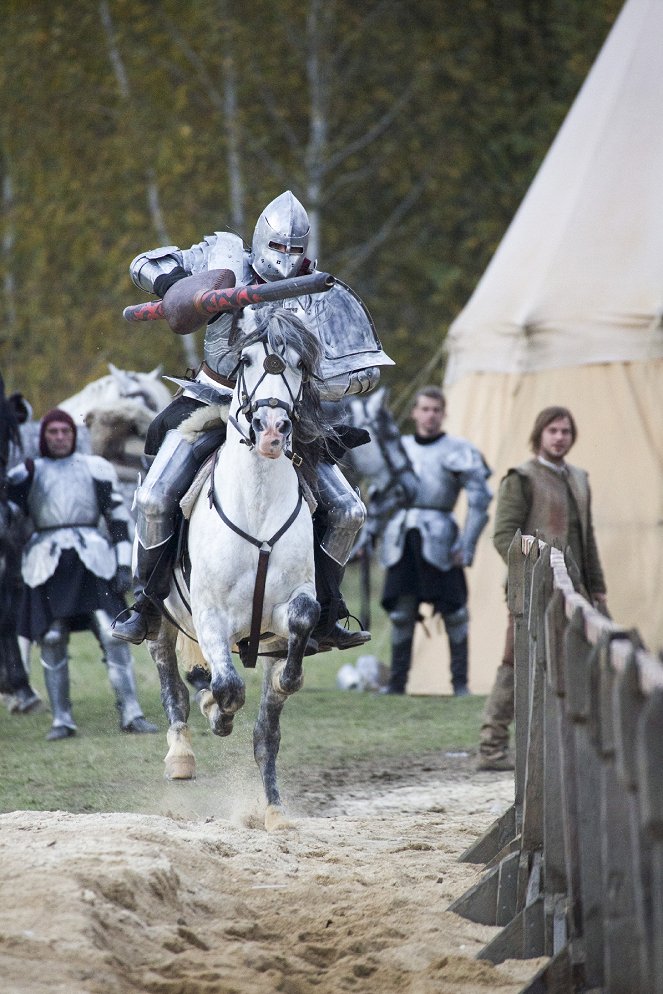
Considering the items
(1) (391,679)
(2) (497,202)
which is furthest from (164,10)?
(1) (391,679)

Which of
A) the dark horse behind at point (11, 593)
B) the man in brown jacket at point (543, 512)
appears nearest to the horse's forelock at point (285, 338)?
the man in brown jacket at point (543, 512)

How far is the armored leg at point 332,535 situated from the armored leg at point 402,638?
500 centimetres

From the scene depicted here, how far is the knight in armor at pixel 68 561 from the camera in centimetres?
Result: 952

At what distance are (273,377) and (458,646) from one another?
639 centimetres

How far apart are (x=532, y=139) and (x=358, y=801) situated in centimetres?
1693

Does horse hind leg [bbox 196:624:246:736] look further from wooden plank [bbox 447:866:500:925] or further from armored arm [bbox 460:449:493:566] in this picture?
armored arm [bbox 460:449:493:566]

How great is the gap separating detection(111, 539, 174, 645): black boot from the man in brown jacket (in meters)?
2.16

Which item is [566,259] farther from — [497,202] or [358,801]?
[497,202]

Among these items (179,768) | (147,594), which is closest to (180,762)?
(179,768)

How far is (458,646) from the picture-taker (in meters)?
11.8

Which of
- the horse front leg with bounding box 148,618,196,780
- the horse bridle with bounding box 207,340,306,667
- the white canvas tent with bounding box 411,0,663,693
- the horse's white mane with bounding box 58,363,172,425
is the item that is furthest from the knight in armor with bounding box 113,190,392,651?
the white canvas tent with bounding box 411,0,663,693

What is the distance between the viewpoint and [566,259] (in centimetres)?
1229

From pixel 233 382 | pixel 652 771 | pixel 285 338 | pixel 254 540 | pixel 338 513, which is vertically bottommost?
pixel 652 771

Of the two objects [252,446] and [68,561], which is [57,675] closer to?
[68,561]
